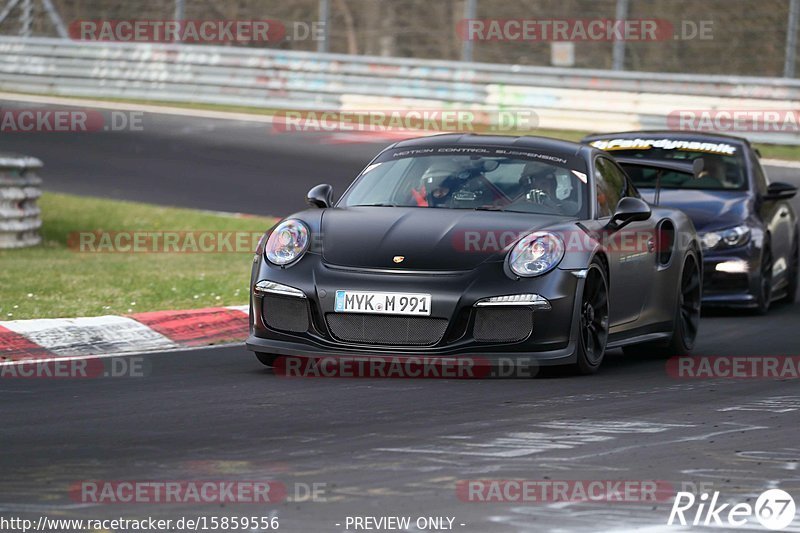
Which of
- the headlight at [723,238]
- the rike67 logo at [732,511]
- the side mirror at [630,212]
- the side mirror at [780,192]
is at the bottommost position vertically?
the rike67 logo at [732,511]

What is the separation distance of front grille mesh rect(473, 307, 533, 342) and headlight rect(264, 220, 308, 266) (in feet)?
3.26

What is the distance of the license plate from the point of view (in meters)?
7.51

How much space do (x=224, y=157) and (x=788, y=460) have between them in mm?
15727

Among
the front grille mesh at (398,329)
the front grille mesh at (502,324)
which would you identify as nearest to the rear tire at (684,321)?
the front grille mesh at (502,324)

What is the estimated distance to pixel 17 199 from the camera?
14.4 metres

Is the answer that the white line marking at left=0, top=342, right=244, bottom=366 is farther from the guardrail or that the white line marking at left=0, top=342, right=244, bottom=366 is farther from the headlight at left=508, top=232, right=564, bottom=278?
the guardrail

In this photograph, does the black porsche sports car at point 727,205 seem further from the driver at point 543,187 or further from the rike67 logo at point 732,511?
the rike67 logo at point 732,511

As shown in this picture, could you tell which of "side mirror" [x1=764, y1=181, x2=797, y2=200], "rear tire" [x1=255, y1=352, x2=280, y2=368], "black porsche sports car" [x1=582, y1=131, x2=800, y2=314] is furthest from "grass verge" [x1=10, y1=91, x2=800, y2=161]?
"rear tire" [x1=255, y1=352, x2=280, y2=368]

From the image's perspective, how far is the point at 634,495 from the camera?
16.5 feet

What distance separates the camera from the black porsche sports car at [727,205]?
1174cm

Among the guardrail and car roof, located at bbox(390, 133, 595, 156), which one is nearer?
car roof, located at bbox(390, 133, 595, 156)

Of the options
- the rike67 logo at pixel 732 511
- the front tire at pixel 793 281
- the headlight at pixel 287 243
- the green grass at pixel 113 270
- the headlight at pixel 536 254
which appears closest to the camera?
the rike67 logo at pixel 732 511

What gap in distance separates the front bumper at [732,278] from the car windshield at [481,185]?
338 centimetres

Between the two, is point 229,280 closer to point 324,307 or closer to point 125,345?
point 125,345
